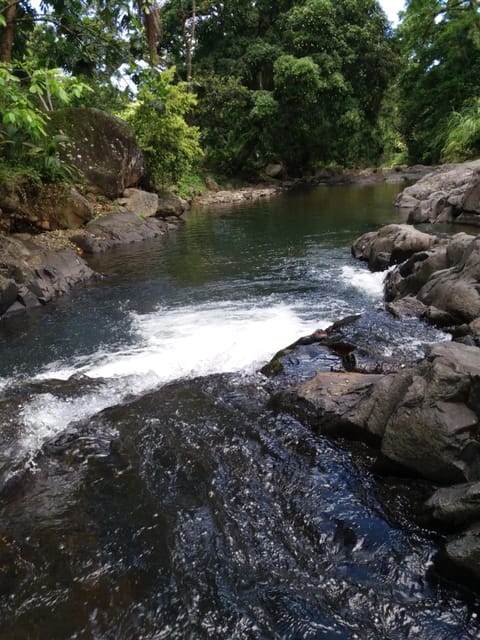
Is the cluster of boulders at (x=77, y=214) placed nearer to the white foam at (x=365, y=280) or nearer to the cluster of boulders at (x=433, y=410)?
the white foam at (x=365, y=280)

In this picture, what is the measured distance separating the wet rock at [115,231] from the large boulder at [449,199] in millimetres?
8736

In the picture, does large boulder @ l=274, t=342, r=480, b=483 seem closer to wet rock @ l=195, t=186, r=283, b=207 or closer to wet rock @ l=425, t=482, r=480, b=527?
wet rock @ l=425, t=482, r=480, b=527

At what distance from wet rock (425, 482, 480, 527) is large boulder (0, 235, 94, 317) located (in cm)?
788

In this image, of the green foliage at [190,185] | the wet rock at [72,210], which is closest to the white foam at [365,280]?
the wet rock at [72,210]

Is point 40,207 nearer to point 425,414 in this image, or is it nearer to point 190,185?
point 425,414

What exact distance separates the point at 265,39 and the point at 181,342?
2976 centimetres

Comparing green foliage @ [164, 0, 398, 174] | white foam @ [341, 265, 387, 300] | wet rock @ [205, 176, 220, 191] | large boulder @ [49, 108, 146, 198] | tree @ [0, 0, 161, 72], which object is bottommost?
white foam @ [341, 265, 387, 300]

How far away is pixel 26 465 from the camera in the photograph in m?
3.97

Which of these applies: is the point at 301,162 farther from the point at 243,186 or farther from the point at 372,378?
the point at 372,378

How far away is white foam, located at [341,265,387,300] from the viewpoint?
894 centimetres

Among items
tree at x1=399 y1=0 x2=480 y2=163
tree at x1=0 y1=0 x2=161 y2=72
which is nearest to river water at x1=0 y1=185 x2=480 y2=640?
tree at x1=0 y1=0 x2=161 y2=72

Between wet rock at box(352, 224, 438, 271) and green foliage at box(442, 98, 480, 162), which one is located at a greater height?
green foliage at box(442, 98, 480, 162)

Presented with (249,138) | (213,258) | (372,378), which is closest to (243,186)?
(249,138)

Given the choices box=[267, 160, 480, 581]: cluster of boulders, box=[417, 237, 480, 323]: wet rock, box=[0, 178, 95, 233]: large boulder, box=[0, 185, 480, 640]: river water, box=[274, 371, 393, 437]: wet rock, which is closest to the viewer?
box=[0, 185, 480, 640]: river water
